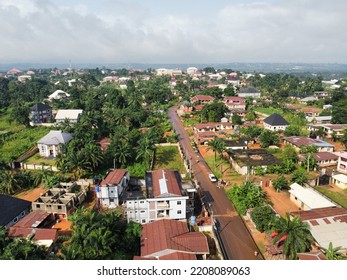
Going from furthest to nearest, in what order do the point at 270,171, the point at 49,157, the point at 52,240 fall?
the point at 49,157 < the point at 270,171 < the point at 52,240

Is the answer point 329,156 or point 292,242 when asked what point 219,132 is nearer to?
point 329,156

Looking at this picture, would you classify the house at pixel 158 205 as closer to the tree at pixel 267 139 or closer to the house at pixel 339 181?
the house at pixel 339 181

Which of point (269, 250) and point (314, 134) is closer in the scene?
point (269, 250)


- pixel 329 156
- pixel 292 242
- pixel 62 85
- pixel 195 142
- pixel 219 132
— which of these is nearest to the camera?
pixel 292 242

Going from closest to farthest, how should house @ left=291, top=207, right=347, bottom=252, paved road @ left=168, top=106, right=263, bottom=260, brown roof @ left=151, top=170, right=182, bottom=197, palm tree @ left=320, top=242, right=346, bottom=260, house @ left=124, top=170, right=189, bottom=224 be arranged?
palm tree @ left=320, top=242, right=346, bottom=260, house @ left=291, top=207, right=347, bottom=252, paved road @ left=168, top=106, right=263, bottom=260, house @ left=124, top=170, right=189, bottom=224, brown roof @ left=151, top=170, right=182, bottom=197

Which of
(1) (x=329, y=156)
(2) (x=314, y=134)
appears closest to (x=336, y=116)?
(2) (x=314, y=134)

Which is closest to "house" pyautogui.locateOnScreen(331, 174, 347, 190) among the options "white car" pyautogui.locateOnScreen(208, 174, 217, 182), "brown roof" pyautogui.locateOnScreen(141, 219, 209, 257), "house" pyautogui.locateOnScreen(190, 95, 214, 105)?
"white car" pyautogui.locateOnScreen(208, 174, 217, 182)

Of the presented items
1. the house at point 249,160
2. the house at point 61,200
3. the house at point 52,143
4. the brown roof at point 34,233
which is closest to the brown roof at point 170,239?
the brown roof at point 34,233

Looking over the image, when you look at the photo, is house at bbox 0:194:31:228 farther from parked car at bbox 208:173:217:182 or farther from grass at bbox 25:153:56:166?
parked car at bbox 208:173:217:182
